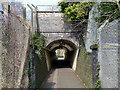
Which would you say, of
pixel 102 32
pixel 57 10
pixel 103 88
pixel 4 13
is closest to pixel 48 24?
pixel 57 10

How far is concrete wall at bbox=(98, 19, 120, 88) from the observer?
3037 mm

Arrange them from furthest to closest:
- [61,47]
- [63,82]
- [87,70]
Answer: [61,47], [63,82], [87,70]

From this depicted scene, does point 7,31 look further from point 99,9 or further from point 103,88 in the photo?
point 99,9

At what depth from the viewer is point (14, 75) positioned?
2.65m

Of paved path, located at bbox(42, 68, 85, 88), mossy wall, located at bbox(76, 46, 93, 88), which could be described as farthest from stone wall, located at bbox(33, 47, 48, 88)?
mossy wall, located at bbox(76, 46, 93, 88)

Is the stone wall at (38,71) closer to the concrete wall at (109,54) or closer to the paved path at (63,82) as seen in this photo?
the paved path at (63,82)

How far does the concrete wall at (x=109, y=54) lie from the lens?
3.04 meters

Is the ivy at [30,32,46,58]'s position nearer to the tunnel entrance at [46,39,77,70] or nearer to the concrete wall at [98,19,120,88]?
the concrete wall at [98,19,120,88]

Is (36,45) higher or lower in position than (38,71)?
higher

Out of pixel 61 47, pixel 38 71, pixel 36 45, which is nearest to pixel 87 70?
pixel 38 71

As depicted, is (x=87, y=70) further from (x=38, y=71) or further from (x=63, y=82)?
(x=38, y=71)

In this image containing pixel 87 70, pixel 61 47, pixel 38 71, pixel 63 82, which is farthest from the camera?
pixel 61 47

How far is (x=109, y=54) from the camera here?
354 cm

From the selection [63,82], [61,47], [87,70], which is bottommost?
[63,82]
